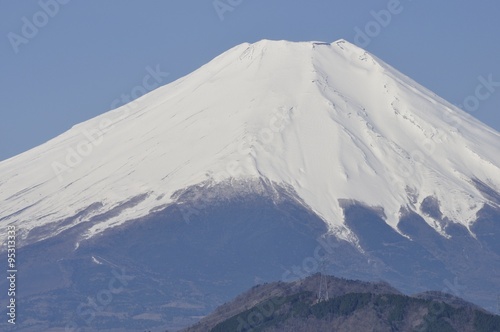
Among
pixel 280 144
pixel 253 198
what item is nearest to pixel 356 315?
pixel 253 198

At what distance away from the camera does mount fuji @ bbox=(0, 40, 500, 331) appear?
156125 millimetres

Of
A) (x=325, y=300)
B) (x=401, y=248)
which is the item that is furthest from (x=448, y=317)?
(x=401, y=248)

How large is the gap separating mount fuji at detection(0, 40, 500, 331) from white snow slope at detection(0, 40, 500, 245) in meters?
0.19

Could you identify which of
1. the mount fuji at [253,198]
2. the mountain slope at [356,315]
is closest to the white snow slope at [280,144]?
the mount fuji at [253,198]

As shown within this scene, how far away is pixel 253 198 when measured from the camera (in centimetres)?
16575

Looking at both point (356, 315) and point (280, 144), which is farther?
point (280, 144)

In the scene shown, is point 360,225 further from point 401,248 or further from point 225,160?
point 225,160

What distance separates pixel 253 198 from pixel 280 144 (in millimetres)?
10118

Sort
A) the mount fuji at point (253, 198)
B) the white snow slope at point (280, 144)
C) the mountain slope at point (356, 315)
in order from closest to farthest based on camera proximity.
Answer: the mountain slope at point (356, 315) < the mount fuji at point (253, 198) < the white snow slope at point (280, 144)

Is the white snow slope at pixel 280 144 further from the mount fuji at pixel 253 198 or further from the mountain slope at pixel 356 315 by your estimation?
the mountain slope at pixel 356 315

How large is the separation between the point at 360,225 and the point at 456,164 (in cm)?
1843

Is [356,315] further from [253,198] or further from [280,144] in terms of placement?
[280,144]

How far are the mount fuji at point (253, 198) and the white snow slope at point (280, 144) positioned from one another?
19cm

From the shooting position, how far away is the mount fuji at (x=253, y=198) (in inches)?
6147
